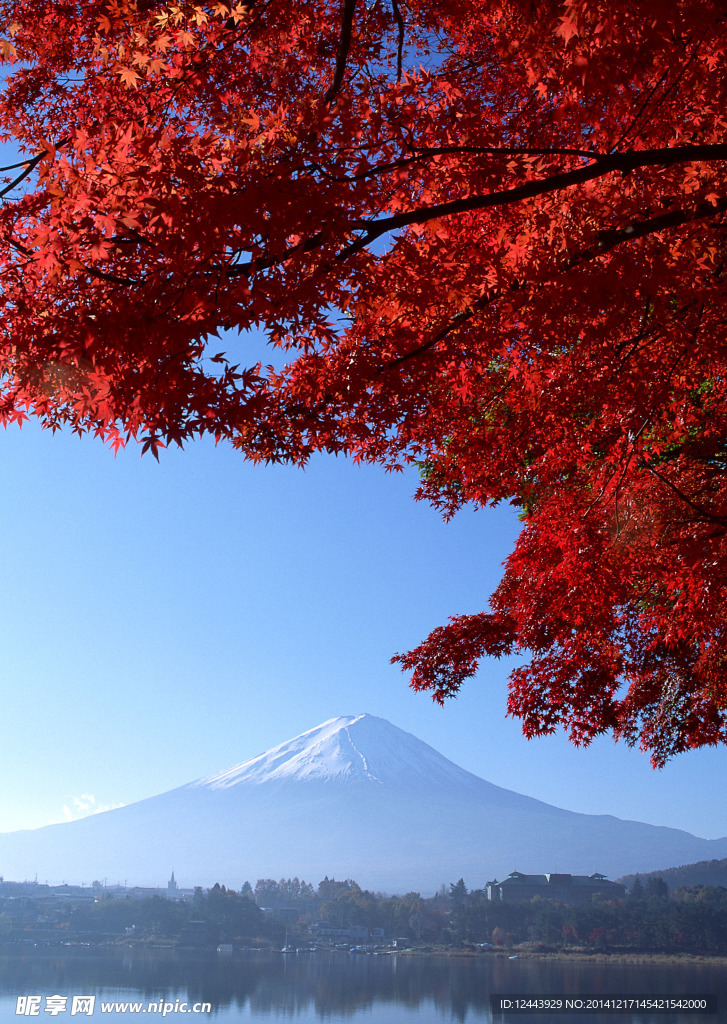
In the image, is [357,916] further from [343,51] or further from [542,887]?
[343,51]

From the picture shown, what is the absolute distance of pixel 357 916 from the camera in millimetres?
71438

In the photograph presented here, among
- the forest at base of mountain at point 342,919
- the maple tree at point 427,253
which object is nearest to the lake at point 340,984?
the forest at base of mountain at point 342,919

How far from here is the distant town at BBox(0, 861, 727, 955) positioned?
204ft

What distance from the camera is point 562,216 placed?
430 cm

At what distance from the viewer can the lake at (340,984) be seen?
5662 centimetres

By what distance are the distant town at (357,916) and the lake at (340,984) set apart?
2.64 meters

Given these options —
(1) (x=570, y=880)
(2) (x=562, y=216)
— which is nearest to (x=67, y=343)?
(2) (x=562, y=216)

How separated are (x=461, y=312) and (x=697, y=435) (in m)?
5.37

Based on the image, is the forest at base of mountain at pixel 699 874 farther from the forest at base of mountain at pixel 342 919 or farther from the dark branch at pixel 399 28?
the dark branch at pixel 399 28

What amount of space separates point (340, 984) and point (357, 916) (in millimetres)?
19956

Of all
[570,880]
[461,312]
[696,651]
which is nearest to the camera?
[461,312]

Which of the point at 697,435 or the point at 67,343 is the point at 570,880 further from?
the point at 67,343

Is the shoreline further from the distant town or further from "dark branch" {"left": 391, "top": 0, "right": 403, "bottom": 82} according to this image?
"dark branch" {"left": 391, "top": 0, "right": 403, "bottom": 82}

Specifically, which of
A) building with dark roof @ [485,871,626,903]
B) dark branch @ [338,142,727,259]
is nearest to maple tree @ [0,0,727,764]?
dark branch @ [338,142,727,259]
